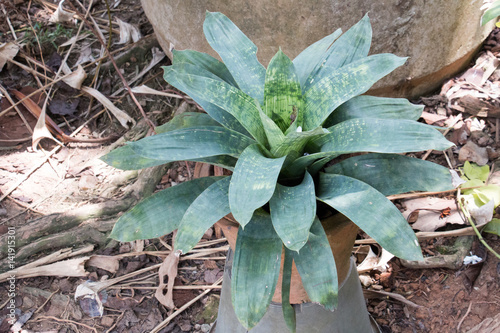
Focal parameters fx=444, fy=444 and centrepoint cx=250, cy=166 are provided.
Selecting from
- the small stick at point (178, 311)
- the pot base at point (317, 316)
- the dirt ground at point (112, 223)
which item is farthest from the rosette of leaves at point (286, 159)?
the small stick at point (178, 311)

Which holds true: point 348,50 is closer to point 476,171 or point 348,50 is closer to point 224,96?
point 224,96

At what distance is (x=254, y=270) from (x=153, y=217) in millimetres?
248

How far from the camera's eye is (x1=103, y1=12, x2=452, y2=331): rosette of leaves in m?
0.85

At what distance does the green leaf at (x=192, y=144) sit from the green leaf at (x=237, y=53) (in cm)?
12

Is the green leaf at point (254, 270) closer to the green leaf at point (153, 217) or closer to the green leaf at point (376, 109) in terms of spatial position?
the green leaf at point (153, 217)

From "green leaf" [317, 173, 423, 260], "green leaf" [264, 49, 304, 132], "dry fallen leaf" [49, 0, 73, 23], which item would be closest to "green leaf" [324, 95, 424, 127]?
"green leaf" [264, 49, 304, 132]

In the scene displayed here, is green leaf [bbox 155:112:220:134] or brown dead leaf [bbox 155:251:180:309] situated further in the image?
brown dead leaf [bbox 155:251:180:309]

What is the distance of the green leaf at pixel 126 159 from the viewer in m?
0.99

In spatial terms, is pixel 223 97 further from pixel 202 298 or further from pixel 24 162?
pixel 24 162

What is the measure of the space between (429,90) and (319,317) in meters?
1.38

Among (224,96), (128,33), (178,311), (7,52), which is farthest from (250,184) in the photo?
(7,52)

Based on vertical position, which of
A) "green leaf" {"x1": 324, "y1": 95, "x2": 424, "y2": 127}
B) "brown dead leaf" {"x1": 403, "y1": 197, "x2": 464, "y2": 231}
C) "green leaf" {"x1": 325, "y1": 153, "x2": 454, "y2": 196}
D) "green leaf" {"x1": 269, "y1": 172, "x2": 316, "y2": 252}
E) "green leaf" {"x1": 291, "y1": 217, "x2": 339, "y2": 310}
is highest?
"green leaf" {"x1": 324, "y1": 95, "x2": 424, "y2": 127}

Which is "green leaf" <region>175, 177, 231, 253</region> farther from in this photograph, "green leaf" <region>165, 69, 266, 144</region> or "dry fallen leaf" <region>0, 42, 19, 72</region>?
"dry fallen leaf" <region>0, 42, 19, 72</region>

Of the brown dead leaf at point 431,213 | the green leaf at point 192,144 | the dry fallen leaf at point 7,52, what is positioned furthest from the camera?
the dry fallen leaf at point 7,52
